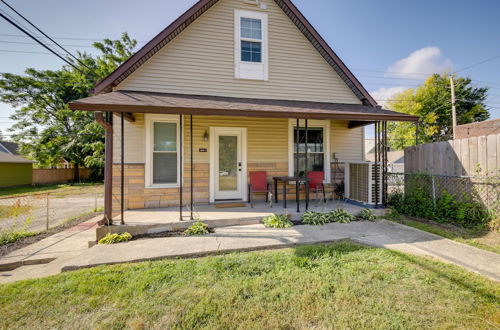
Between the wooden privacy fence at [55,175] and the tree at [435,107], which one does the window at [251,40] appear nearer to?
the wooden privacy fence at [55,175]

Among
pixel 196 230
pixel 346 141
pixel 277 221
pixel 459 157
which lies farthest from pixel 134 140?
pixel 459 157

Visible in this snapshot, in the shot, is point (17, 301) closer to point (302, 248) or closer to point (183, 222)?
point (183, 222)

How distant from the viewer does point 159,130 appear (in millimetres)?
5914

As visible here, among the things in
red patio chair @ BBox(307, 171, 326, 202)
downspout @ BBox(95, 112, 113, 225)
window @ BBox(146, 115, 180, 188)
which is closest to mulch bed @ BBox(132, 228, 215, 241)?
downspout @ BBox(95, 112, 113, 225)

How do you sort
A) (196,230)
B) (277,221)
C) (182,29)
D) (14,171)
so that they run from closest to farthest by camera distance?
(196,230)
(277,221)
(182,29)
(14,171)

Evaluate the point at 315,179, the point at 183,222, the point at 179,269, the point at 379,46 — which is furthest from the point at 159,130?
the point at 379,46

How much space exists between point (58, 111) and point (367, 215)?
84.1 ft

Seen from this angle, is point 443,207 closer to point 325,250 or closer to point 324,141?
point 324,141

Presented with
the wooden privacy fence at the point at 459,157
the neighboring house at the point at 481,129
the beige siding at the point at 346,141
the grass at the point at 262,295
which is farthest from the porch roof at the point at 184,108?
the neighboring house at the point at 481,129

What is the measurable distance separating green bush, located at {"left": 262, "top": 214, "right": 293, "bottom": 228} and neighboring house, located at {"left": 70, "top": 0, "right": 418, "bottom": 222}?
4.46 feet

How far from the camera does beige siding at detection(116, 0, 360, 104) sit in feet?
19.6

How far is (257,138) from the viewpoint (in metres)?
6.51

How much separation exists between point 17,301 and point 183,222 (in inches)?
97.8

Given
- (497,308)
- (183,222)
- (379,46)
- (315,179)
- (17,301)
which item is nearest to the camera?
(497,308)
